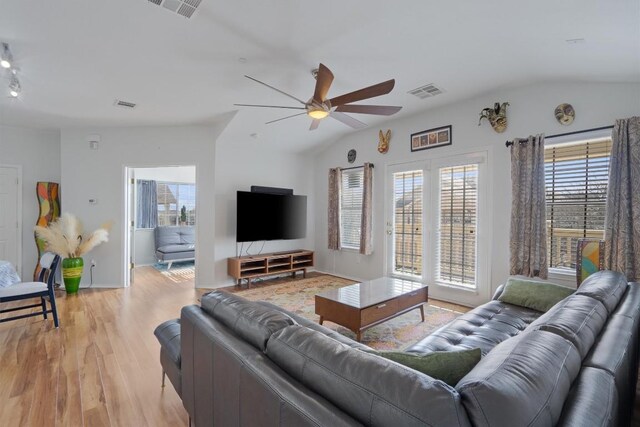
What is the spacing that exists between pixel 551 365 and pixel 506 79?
140 inches

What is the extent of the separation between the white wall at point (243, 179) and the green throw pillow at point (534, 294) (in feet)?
12.5

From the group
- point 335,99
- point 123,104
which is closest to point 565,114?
point 335,99

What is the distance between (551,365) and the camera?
2.93ft

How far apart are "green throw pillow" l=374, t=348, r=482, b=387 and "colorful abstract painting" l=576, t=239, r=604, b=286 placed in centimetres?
271

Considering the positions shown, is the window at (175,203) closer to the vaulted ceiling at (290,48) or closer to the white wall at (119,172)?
the white wall at (119,172)

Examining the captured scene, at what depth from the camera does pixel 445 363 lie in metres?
0.98

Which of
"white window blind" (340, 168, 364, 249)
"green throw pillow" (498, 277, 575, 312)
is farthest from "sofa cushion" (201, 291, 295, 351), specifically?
"white window blind" (340, 168, 364, 249)

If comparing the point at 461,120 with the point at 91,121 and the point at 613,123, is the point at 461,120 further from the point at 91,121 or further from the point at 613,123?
the point at 91,121

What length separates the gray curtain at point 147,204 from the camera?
7109 mm

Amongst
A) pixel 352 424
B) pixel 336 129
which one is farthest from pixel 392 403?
pixel 336 129

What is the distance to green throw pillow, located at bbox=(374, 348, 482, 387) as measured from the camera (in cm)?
96

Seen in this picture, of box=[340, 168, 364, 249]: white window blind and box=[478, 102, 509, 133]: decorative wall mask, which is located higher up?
box=[478, 102, 509, 133]: decorative wall mask

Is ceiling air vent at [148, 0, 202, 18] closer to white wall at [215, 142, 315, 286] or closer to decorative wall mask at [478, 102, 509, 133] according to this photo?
white wall at [215, 142, 315, 286]

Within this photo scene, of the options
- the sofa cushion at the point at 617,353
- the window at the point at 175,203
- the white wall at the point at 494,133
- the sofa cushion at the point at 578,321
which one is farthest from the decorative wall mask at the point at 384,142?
the window at the point at 175,203
